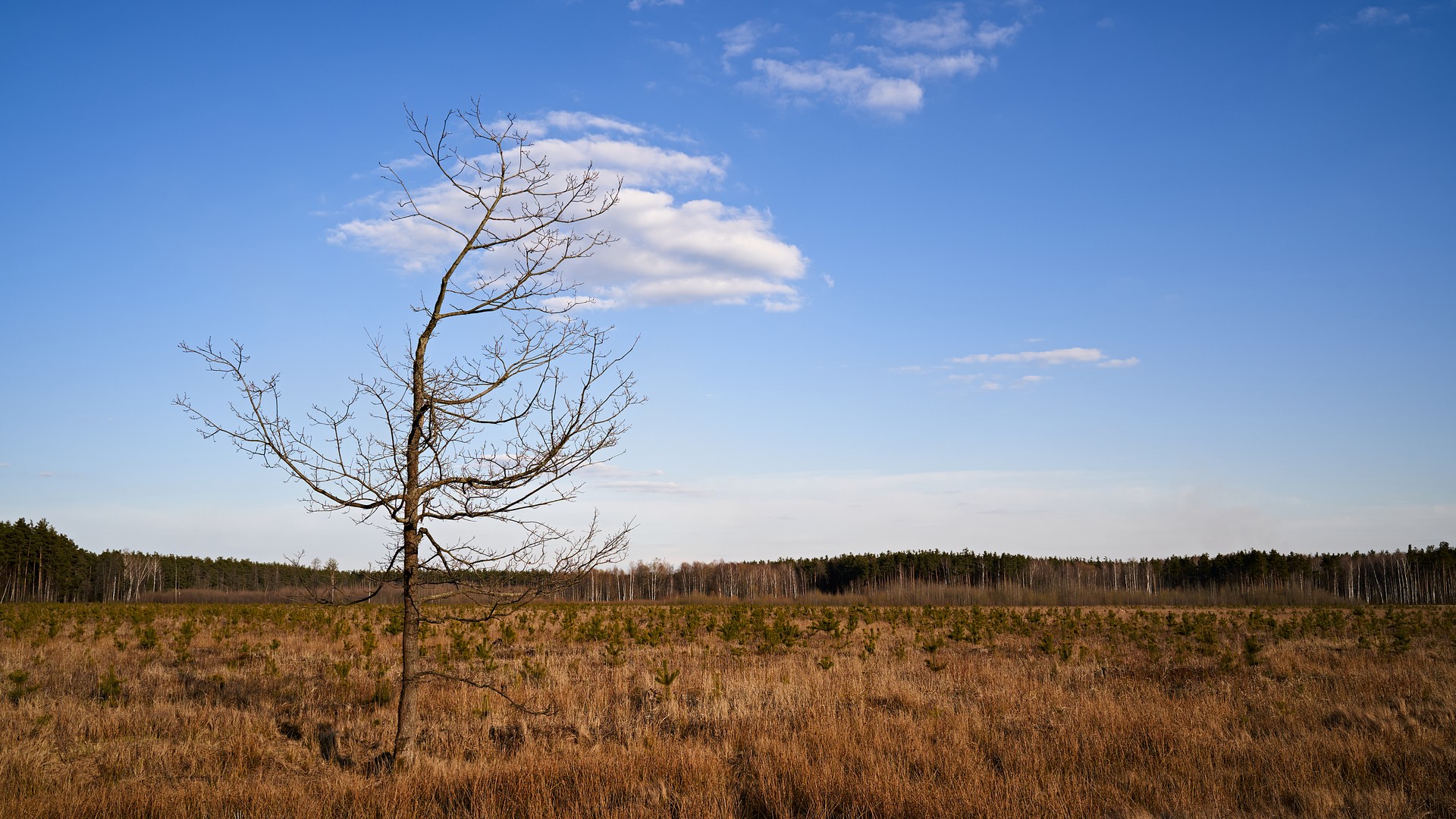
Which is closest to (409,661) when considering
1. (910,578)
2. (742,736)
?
(742,736)

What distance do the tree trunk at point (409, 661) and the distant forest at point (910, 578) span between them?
4599cm

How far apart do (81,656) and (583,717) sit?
12.9 m

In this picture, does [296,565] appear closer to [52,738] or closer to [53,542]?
[52,738]

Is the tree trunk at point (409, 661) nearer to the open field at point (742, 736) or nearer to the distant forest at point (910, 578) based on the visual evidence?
the open field at point (742, 736)

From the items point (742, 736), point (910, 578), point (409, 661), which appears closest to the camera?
point (409, 661)

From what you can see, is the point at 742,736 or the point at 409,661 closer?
the point at 409,661

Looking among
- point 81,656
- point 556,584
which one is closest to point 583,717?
point 556,584

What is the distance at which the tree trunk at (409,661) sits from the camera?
6.30m

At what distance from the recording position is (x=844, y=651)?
19266mm

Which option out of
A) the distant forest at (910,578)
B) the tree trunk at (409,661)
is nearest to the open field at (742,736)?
the tree trunk at (409,661)

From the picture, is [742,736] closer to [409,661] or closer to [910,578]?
[409,661]

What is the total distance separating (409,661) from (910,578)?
3604 inches

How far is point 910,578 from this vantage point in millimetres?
92562

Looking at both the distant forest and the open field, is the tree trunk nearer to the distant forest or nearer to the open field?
the open field
